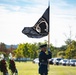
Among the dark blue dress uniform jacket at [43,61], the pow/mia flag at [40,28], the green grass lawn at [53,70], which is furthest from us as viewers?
the green grass lawn at [53,70]

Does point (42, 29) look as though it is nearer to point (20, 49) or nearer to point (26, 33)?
point (26, 33)

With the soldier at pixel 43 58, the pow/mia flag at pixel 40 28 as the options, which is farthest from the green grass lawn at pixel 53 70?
the soldier at pixel 43 58

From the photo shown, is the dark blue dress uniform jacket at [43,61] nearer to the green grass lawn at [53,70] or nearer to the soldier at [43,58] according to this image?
the soldier at [43,58]

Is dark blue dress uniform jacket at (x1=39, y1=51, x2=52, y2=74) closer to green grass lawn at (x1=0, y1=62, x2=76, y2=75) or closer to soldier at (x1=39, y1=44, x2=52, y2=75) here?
soldier at (x1=39, y1=44, x2=52, y2=75)

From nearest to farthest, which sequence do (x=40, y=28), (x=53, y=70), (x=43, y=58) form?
(x=43, y=58)
(x=40, y=28)
(x=53, y=70)

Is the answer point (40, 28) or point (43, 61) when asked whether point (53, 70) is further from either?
point (43, 61)

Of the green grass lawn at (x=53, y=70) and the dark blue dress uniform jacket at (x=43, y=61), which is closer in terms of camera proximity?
the dark blue dress uniform jacket at (x=43, y=61)

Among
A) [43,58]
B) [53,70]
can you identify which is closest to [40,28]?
[43,58]

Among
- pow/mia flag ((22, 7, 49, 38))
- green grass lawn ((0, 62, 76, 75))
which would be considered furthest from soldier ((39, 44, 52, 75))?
green grass lawn ((0, 62, 76, 75))

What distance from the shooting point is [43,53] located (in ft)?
51.4

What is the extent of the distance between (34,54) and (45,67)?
94850 millimetres

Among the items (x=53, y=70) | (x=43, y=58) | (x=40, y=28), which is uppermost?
(x=40, y=28)

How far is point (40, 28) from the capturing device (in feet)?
61.5

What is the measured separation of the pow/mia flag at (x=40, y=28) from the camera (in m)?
18.4
